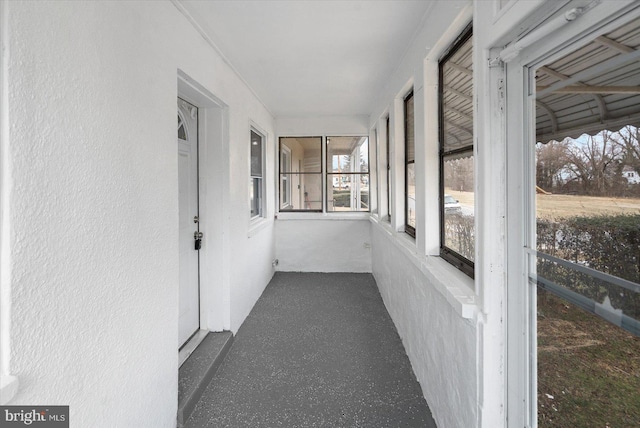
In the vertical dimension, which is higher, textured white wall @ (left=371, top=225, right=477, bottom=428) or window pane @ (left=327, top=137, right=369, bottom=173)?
window pane @ (left=327, top=137, right=369, bottom=173)

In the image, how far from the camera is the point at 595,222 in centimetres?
89

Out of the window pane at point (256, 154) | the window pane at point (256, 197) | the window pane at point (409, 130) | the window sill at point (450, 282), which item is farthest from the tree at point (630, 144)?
the window pane at point (256, 197)

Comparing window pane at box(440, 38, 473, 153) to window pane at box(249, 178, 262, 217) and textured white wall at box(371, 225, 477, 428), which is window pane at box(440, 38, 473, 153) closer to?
textured white wall at box(371, 225, 477, 428)

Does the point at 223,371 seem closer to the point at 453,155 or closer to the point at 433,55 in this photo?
the point at 453,155

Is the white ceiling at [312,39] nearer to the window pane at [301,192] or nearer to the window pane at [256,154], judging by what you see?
the window pane at [256,154]

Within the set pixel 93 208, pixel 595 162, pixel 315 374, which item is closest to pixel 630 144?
pixel 595 162

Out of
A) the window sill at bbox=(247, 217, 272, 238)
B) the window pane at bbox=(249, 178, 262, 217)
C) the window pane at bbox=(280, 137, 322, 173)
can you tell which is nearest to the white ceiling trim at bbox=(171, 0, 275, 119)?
the window pane at bbox=(249, 178, 262, 217)

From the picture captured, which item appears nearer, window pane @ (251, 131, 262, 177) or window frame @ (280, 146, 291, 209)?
window pane @ (251, 131, 262, 177)

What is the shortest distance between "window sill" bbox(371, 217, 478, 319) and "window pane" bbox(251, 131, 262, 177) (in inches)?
95.2

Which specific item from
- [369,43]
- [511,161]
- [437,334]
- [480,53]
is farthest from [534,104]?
[369,43]

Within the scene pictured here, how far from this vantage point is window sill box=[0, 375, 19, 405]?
2.58 feet

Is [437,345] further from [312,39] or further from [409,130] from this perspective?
[312,39]

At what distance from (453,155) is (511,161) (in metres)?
0.70

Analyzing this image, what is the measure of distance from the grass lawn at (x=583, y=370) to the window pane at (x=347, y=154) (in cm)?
405
